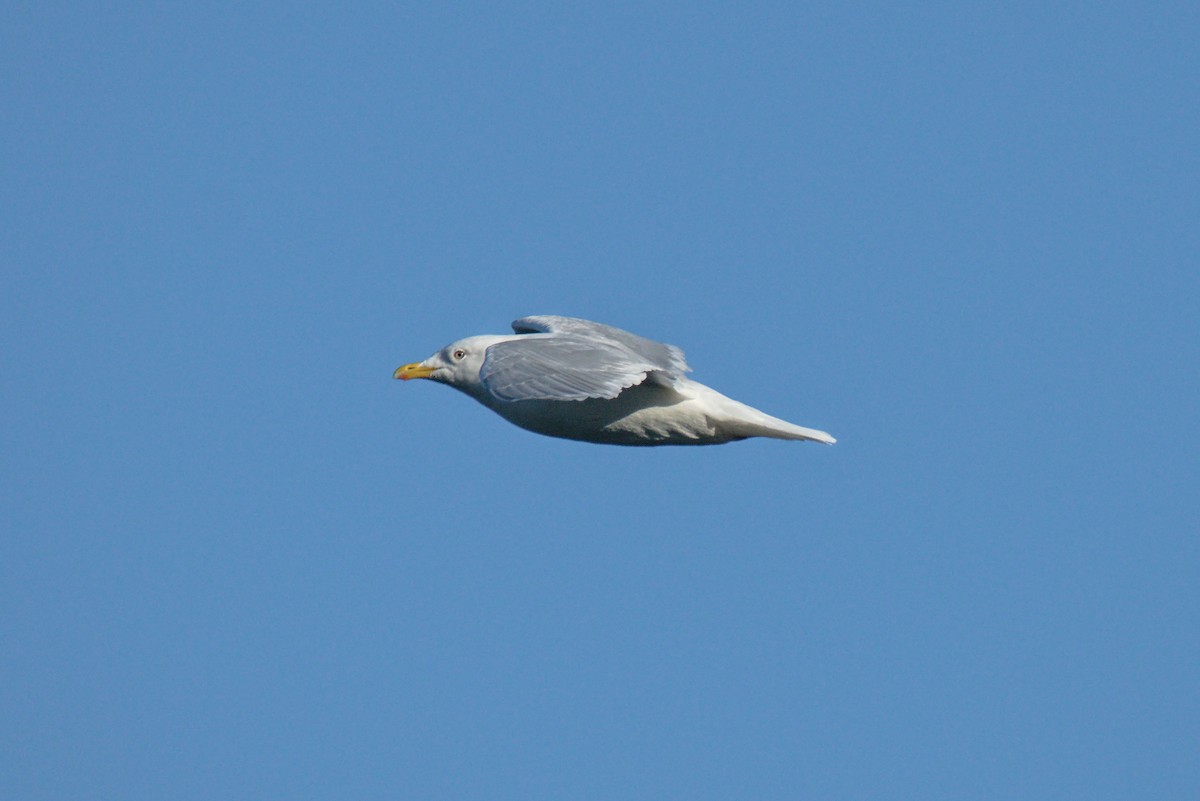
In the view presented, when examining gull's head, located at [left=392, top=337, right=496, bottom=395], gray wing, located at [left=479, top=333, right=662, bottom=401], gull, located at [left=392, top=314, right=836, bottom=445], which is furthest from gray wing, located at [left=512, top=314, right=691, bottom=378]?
gray wing, located at [left=479, top=333, right=662, bottom=401]

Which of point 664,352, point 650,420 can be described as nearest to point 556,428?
point 650,420

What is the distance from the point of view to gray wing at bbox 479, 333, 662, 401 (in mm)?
12211

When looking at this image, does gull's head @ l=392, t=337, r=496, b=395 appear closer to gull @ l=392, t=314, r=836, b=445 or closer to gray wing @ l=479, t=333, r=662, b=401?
gull @ l=392, t=314, r=836, b=445

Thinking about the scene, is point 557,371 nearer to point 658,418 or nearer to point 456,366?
point 658,418

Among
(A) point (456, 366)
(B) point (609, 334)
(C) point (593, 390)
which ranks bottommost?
(C) point (593, 390)

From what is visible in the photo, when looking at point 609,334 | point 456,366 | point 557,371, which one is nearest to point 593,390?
point 557,371

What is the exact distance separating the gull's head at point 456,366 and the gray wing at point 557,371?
1369 millimetres

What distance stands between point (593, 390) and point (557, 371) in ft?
1.34

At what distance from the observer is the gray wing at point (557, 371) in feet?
40.1

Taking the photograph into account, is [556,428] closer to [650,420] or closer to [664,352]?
[650,420]

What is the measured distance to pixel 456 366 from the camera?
14.8m

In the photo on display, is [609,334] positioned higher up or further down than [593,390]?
higher up

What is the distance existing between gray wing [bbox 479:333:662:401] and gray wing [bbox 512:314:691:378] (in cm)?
149

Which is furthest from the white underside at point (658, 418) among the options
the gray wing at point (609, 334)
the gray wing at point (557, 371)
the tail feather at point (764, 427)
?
the gray wing at point (609, 334)
